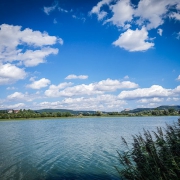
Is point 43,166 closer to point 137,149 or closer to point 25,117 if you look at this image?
point 137,149

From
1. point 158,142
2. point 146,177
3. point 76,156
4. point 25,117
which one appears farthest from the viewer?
point 25,117

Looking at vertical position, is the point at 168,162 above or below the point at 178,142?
below

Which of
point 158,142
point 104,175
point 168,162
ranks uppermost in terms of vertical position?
point 158,142

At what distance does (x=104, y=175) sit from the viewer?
19953 mm

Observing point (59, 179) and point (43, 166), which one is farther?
point (43, 166)

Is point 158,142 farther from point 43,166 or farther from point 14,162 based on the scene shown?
point 14,162

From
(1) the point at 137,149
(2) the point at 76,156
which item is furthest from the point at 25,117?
(1) the point at 137,149

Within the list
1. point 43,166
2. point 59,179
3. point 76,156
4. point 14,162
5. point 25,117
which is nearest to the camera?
point 59,179

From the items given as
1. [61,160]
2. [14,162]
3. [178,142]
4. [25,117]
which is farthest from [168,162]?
[25,117]

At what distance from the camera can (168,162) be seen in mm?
11914

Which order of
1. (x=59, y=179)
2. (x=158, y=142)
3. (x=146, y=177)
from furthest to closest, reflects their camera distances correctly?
1. (x=59, y=179)
2. (x=158, y=142)
3. (x=146, y=177)

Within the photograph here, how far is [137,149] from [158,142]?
1710 millimetres

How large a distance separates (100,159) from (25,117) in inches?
6970

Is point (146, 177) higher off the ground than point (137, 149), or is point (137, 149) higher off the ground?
point (137, 149)
